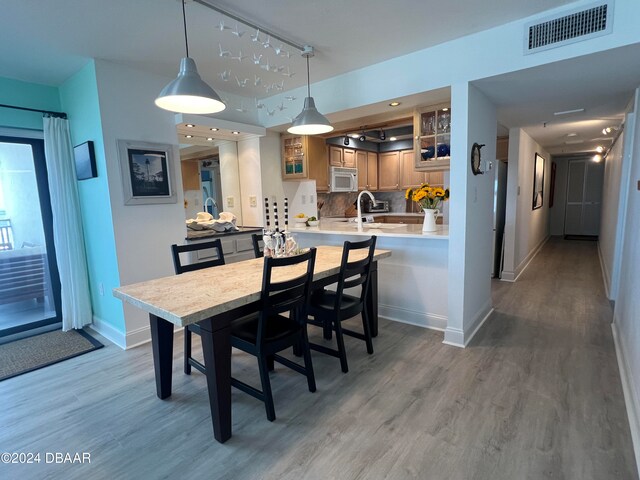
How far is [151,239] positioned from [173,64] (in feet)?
5.21

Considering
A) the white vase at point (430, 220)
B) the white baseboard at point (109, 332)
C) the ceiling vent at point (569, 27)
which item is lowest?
the white baseboard at point (109, 332)

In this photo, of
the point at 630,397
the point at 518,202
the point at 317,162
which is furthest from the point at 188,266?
the point at 518,202

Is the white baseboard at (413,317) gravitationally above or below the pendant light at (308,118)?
below

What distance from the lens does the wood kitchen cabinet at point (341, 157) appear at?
5.39m

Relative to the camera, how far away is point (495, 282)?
15.9 feet

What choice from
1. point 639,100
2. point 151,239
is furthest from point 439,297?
point 151,239

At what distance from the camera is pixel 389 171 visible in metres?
6.54

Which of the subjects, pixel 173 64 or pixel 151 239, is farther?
pixel 151 239

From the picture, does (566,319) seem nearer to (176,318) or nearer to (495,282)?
(495,282)

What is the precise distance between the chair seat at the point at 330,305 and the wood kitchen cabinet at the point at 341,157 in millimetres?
3110

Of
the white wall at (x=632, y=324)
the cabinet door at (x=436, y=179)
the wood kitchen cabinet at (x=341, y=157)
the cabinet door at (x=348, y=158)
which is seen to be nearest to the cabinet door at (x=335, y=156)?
the wood kitchen cabinet at (x=341, y=157)

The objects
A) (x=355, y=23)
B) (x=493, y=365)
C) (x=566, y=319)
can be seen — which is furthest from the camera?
(x=566, y=319)

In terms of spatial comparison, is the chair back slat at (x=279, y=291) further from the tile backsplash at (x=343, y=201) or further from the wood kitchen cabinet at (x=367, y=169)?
the wood kitchen cabinet at (x=367, y=169)

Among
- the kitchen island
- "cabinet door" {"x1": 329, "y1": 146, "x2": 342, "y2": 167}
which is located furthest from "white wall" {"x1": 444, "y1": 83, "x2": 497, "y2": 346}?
"cabinet door" {"x1": 329, "y1": 146, "x2": 342, "y2": 167}
